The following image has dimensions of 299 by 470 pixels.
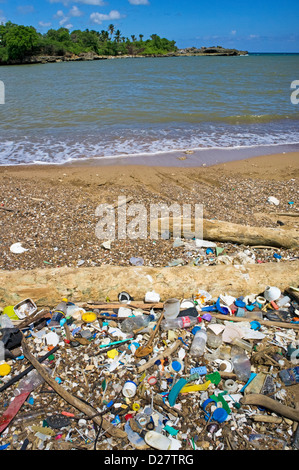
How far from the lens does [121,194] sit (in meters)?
6.21

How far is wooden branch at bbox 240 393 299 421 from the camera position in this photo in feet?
7.13

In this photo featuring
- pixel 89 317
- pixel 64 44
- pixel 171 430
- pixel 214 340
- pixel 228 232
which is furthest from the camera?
pixel 64 44

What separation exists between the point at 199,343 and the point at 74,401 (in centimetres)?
118

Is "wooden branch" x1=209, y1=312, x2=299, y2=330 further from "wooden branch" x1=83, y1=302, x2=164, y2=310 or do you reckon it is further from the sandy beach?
the sandy beach

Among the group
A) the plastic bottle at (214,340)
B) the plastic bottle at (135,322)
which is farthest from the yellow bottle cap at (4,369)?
the plastic bottle at (214,340)

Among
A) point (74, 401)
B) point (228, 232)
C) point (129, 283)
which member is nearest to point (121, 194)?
point (228, 232)

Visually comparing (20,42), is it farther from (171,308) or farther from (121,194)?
(171,308)

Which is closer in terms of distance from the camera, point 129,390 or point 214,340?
point 129,390

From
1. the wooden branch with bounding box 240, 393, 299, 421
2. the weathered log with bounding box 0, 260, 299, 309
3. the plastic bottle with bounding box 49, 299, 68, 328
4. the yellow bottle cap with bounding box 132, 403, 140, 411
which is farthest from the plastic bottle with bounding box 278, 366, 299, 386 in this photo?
the plastic bottle with bounding box 49, 299, 68, 328

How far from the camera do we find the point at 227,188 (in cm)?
659
